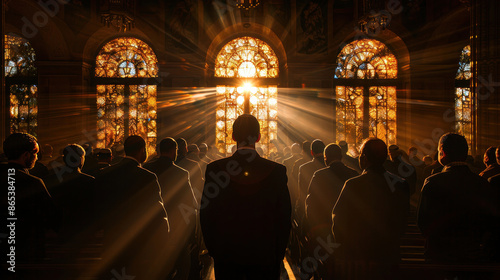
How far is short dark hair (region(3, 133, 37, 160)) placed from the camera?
300 centimetres

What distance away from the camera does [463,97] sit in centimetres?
1396

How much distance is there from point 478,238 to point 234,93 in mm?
12111

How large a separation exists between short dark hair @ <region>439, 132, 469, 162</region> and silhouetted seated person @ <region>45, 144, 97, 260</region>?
3.12 meters

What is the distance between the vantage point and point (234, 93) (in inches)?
575

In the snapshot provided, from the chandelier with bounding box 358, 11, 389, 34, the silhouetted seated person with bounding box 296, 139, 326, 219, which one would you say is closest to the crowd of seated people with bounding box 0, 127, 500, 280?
the silhouetted seated person with bounding box 296, 139, 326, 219

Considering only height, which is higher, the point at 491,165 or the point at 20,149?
the point at 20,149

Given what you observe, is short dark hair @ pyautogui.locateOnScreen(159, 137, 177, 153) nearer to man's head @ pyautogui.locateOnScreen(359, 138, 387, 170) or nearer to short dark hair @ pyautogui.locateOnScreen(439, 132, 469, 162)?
man's head @ pyautogui.locateOnScreen(359, 138, 387, 170)

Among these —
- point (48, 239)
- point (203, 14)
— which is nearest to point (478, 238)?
point (48, 239)

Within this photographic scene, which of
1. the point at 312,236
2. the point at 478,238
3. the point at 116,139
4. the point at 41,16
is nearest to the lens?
the point at 478,238

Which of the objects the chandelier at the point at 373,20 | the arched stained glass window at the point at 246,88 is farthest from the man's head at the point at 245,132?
the arched stained glass window at the point at 246,88

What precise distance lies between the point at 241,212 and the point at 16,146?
1.80 m

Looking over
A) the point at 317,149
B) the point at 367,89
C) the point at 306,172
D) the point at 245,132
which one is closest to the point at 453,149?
the point at 245,132

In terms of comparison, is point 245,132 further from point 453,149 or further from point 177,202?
point 177,202

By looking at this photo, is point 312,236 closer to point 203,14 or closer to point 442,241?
point 442,241
